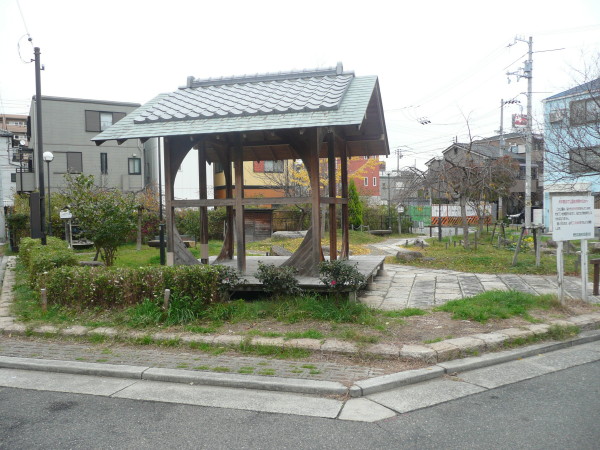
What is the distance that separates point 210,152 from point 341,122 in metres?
4.92

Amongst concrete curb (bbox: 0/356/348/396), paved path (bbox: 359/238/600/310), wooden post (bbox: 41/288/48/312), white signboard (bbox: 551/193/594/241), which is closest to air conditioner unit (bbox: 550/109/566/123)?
paved path (bbox: 359/238/600/310)

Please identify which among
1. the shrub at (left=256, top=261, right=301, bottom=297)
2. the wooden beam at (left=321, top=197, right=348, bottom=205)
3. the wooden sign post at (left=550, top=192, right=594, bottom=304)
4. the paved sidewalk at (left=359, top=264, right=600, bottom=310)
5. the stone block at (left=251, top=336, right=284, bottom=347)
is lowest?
the paved sidewalk at (left=359, top=264, right=600, bottom=310)

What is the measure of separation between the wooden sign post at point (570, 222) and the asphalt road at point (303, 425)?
10.9ft

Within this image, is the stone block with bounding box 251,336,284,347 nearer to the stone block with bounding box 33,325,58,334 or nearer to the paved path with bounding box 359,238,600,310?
the paved path with bounding box 359,238,600,310

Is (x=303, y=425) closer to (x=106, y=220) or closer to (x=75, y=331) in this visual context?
(x=75, y=331)

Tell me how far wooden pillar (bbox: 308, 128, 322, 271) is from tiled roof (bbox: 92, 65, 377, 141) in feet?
2.21

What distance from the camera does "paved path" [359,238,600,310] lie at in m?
8.24

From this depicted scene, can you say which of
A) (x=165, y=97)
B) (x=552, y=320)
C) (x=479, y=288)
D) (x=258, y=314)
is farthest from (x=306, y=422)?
(x=165, y=97)

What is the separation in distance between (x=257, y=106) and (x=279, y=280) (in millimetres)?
3198

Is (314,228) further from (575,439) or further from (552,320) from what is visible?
(575,439)

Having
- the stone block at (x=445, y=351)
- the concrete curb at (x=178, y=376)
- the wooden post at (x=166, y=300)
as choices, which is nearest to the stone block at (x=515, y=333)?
the stone block at (x=445, y=351)

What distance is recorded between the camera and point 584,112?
13047 millimetres

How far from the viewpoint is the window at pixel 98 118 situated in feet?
107

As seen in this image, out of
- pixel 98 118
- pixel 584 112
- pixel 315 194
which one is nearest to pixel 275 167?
pixel 98 118
